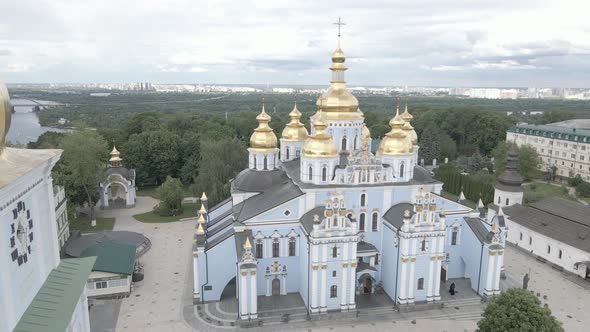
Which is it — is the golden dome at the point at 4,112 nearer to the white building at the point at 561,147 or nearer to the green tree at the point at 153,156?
the green tree at the point at 153,156

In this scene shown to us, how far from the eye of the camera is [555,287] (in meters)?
22.1

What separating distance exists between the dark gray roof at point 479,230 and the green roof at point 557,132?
31.6 meters

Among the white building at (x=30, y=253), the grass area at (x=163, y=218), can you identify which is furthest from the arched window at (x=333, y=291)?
the grass area at (x=163, y=218)

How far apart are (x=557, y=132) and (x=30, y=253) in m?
53.2

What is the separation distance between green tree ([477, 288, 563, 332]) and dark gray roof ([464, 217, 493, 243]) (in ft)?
18.1

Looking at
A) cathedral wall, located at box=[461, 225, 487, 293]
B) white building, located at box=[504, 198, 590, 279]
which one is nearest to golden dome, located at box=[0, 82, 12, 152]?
cathedral wall, located at box=[461, 225, 487, 293]

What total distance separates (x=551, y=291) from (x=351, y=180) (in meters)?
11.8

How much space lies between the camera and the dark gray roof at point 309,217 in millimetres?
18941

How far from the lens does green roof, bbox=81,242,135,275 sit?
20469mm

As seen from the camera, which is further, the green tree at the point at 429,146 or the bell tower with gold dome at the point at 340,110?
the green tree at the point at 429,146

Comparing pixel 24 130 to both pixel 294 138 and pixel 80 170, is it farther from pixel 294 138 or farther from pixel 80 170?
pixel 294 138

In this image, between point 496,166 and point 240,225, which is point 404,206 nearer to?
point 240,225

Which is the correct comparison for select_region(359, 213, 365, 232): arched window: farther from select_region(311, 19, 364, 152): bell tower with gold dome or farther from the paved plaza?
select_region(311, 19, 364, 152): bell tower with gold dome

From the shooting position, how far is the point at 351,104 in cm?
2347
